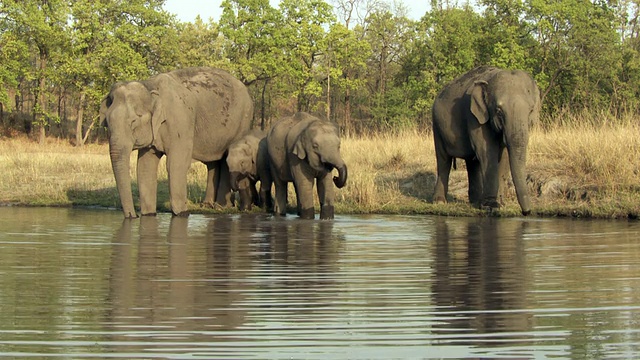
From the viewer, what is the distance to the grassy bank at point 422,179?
18219 millimetres

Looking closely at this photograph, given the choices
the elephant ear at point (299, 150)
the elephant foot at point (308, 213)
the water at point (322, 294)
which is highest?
the elephant ear at point (299, 150)

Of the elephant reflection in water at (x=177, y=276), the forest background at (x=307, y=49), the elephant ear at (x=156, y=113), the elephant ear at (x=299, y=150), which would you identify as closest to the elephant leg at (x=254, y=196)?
the elephant ear at (x=156, y=113)

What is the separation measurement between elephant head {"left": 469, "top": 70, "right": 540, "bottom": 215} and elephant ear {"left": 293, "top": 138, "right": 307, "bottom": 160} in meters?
3.01

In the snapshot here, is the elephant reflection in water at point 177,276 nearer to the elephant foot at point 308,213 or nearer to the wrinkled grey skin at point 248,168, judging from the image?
the elephant foot at point 308,213

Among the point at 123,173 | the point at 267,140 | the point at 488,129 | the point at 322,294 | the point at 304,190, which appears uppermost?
the point at 488,129

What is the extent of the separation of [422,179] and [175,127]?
5595mm

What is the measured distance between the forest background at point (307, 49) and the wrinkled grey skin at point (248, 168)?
3104 centimetres

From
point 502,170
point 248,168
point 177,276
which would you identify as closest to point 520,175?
point 502,170

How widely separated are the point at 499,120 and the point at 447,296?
10.1 meters

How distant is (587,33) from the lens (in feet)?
180

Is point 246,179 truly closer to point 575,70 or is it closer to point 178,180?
point 178,180

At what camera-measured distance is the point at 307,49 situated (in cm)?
6419

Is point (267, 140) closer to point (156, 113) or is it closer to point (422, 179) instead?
point (156, 113)

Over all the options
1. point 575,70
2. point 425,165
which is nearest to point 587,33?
point 575,70
